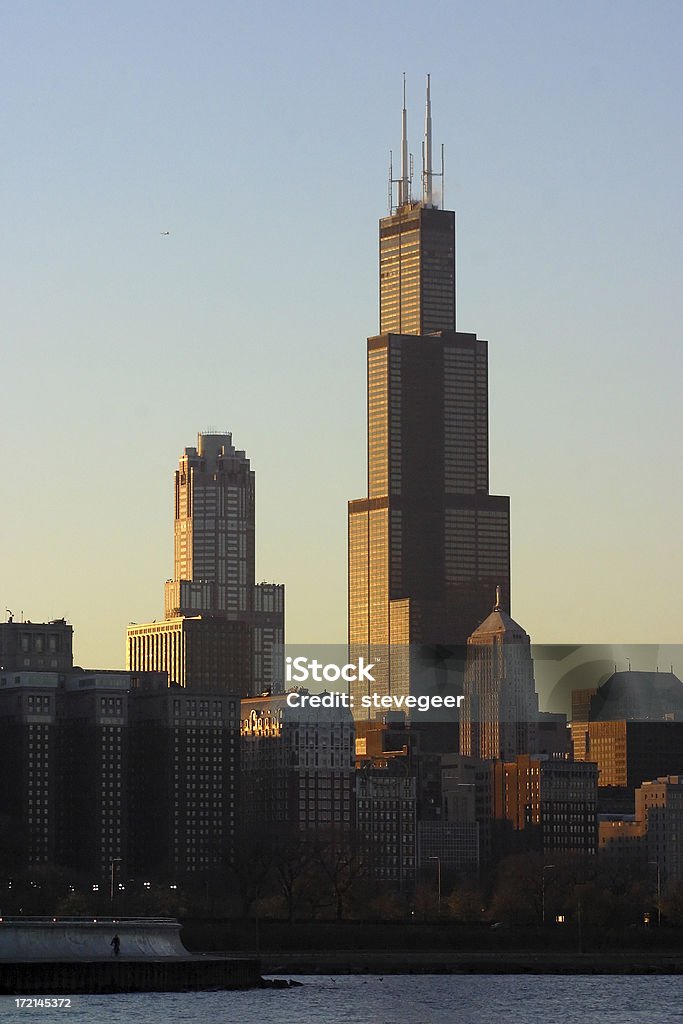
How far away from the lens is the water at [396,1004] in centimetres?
13725

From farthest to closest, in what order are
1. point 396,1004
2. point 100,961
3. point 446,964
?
1. point 446,964
2. point 396,1004
3. point 100,961

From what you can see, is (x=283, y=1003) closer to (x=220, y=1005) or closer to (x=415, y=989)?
(x=220, y=1005)

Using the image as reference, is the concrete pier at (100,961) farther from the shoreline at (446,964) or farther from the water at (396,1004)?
the shoreline at (446,964)

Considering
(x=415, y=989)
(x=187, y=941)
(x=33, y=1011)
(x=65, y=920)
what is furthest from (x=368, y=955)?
(x=33, y=1011)

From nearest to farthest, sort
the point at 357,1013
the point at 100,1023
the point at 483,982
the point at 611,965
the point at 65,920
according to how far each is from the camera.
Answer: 1. the point at 100,1023
2. the point at 357,1013
3. the point at 65,920
4. the point at 483,982
5. the point at 611,965

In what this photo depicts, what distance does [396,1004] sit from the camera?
497 ft

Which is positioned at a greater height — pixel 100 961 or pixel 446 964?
pixel 100 961

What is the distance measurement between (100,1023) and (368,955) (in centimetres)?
6693

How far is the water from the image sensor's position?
137250mm

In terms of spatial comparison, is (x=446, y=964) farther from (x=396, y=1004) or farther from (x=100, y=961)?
(x=100, y=961)

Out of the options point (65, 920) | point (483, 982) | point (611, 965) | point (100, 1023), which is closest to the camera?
point (100, 1023)

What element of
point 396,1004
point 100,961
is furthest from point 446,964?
point 100,961

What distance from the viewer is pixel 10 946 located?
14888cm

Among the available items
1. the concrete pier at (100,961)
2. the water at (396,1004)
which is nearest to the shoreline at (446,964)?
the water at (396,1004)
